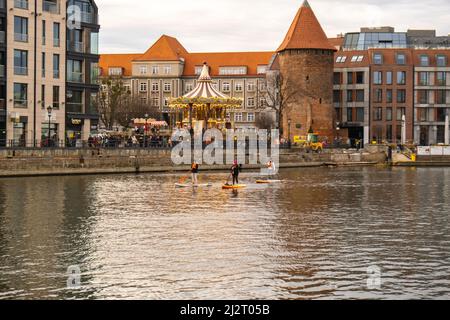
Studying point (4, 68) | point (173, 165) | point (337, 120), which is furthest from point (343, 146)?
point (4, 68)

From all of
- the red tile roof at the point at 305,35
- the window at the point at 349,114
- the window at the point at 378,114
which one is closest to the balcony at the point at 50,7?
the red tile roof at the point at 305,35

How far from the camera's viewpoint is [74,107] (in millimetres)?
78875

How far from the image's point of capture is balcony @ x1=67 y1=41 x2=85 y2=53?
77.8 meters

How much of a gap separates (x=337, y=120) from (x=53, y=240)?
10571 cm

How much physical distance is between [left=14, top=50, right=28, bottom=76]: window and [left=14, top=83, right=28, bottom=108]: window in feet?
3.53

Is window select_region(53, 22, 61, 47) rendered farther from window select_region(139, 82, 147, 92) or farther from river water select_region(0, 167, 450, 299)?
window select_region(139, 82, 147, 92)

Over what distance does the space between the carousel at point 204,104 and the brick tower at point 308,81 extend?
42736mm

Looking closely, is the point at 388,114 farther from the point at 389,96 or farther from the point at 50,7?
the point at 50,7

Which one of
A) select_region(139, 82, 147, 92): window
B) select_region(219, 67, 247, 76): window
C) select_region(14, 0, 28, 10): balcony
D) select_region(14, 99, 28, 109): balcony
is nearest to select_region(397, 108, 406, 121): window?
select_region(219, 67, 247, 76): window

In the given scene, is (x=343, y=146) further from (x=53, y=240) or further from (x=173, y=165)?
(x=53, y=240)

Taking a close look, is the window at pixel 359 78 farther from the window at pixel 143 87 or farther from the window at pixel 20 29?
the window at pixel 20 29

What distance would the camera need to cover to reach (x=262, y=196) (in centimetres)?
4597

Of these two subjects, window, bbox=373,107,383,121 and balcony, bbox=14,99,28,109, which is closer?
balcony, bbox=14,99,28,109
